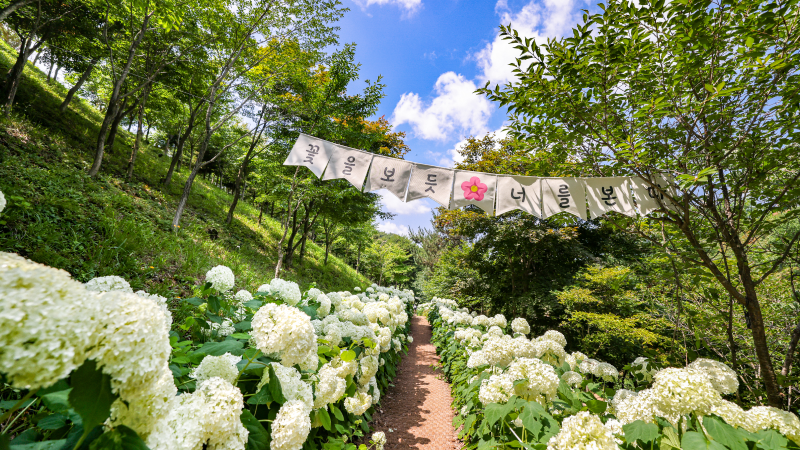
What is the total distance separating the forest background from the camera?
2373mm

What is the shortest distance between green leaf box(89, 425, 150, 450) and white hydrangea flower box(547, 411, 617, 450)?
1706 millimetres

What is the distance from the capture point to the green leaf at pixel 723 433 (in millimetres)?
1217

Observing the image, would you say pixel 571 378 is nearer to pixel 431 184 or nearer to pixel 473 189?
pixel 473 189

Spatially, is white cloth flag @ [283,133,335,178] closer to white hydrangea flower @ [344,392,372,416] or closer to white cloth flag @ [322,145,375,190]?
→ white cloth flag @ [322,145,375,190]

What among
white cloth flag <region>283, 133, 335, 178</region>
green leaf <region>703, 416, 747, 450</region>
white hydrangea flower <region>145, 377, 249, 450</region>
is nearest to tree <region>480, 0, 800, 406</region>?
green leaf <region>703, 416, 747, 450</region>

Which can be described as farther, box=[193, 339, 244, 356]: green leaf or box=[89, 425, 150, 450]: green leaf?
box=[193, 339, 244, 356]: green leaf

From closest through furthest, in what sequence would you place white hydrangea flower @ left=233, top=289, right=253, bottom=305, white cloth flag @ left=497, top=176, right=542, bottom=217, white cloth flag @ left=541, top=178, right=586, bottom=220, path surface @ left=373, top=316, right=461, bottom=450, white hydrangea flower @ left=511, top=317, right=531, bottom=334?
white hydrangea flower @ left=233, top=289, right=253, bottom=305 → path surface @ left=373, top=316, right=461, bottom=450 → white hydrangea flower @ left=511, top=317, right=531, bottom=334 → white cloth flag @ left=541, top=178, right=586, bottom=220 → white cloth flag @ left=497, top=176, right=542, bottom=217

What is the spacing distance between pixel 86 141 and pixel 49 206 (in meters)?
6.53

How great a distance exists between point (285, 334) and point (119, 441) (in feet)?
2.61

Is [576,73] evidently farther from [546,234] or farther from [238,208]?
[238,208]

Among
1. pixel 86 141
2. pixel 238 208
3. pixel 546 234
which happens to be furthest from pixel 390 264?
pixel 86 141

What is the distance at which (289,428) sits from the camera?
53.4 inches

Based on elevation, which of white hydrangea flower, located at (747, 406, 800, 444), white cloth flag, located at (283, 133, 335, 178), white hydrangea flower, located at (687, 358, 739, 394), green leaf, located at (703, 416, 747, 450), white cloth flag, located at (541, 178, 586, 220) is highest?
white cloth flag, located at (541, 178, 586, 220)

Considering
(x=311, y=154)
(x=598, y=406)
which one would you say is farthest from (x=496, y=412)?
(x=311, y=154)
